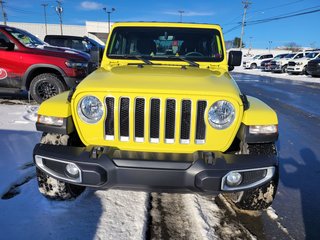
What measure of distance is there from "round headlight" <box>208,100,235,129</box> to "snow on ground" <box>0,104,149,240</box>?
1.11m

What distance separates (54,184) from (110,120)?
2.99ft

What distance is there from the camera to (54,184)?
9.93 feet

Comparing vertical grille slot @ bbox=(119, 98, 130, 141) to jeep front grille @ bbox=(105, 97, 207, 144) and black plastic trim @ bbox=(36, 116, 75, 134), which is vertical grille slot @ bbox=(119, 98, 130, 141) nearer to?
jeep front grille @ bbox=(105, 97, 207, 144)

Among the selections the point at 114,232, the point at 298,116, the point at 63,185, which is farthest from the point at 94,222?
the point at 298,116

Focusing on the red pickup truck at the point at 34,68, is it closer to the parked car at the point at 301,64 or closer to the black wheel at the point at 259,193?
the black wheel at the point at 259,193

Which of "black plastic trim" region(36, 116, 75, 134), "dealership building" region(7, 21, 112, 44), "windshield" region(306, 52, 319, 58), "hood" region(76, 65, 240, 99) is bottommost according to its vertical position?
"black plastic trim" region(36, 116, 75, 134)

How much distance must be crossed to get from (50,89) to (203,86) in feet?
18.8

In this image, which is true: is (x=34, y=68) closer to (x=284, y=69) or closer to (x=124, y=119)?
(x=124, y=119)

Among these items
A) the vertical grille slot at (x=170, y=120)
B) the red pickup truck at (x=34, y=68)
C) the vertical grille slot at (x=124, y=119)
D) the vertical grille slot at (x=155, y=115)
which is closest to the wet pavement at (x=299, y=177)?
the vertical grille slot at (x=170, y=120)

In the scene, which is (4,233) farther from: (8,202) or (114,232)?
(114,232)

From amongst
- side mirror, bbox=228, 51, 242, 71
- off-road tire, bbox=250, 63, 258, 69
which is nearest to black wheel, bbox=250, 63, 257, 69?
off-road tire, bbox=250, 63, 258, 69

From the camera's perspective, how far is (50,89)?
25.0 feet

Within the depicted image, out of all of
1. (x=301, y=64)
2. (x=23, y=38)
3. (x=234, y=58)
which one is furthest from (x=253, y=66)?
(x=234, y=58)

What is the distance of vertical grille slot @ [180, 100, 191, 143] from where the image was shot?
104 inches
